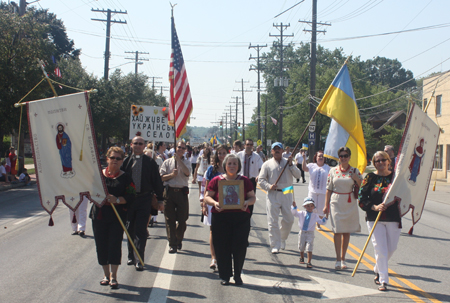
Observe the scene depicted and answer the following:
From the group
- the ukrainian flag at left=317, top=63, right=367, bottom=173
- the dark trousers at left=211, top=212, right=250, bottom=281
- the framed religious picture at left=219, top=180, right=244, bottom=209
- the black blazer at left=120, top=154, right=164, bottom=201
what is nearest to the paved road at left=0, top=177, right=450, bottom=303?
the dark trousers at left=211, top=212, right=250, bottom=281

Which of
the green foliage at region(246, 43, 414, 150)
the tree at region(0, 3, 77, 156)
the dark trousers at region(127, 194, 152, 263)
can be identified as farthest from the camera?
the green foliage at region(246, 43, 414, 150)

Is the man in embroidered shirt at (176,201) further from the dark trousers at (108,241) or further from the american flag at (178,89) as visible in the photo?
the dark trousers at (108,241)

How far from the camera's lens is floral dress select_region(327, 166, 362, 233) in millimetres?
7055

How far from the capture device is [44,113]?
612 cm

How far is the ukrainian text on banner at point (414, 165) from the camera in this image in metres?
6.29

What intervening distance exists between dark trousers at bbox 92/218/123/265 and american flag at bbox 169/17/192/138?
293 cm

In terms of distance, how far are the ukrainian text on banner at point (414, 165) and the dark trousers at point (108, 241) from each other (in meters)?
3.58

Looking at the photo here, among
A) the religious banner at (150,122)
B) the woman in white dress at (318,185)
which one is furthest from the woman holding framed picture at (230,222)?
the religious banner at (150,122)

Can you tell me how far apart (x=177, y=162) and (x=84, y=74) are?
118 feet

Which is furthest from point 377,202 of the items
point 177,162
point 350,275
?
point 177,162

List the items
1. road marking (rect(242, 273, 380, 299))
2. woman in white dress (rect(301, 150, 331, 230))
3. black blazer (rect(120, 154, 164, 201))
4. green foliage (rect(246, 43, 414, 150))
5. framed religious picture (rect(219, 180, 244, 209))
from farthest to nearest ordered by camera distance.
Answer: green foliage (rect(246, 43, 414, 150))
woman in white dress (rect(301, 150, 331, 230))
black blazer (rect(120, 154, 164, 201))
framed religious picture (rect(219, 180, 244, 209))
road marking (rect(242, 273, 380, 299))

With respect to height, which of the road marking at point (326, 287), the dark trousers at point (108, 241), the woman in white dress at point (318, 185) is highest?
the woman in white dress at point (318, 185)

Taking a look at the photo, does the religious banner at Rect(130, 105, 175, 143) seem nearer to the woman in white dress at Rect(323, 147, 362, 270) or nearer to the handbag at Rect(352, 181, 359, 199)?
the woman in white dress at Rect(323, 147, 362, 270)

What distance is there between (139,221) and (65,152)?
1462 mm
